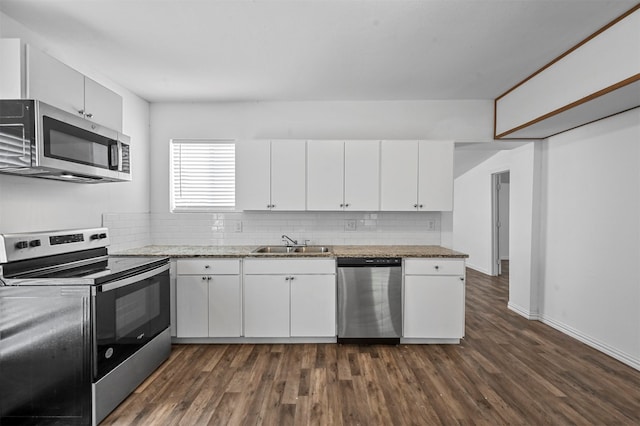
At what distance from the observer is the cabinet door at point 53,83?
1.92 m

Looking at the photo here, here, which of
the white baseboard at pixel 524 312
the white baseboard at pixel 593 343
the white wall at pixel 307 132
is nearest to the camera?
the white baseboard at pixel 593 343

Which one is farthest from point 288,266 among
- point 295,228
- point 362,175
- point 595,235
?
point 595,235

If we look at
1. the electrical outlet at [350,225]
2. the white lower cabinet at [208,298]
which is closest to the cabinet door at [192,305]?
the white lower cabinet at [208,298]

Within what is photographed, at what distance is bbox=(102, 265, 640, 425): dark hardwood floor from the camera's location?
83.7 inches

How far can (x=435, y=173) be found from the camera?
3490 mm

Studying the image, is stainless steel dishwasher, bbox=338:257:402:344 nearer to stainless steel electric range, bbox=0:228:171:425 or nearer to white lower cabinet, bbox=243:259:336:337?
white lower cabinet, bbox=243:259:336:337

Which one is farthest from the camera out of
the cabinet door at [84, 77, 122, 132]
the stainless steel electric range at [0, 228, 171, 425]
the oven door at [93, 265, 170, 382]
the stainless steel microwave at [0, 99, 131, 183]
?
the cabinet door at [84, 77, 122, 132]

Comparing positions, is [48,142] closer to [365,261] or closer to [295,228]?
[295,228]

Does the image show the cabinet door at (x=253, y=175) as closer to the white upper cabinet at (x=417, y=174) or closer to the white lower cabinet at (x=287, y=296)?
the white lower cabinet at (x=287, y=296)

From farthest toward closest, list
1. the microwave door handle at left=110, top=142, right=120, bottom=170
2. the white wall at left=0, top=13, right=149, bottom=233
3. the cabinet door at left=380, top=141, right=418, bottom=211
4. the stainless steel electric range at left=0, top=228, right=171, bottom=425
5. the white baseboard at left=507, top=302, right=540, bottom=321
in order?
the white baseboard at left=507, top=302, right=540, bottom=321 → the cabinet door at left=380, top=141, right=418, bottom=211 → the microwave door handle at left=110, top=142, right=120, bottom=170 → the white wall at left=0, top=13, right=149, bottom=233 → the stainless steel electric range at left=0, top=228, right=171, bottom=425

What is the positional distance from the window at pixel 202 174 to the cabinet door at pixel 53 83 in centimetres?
161

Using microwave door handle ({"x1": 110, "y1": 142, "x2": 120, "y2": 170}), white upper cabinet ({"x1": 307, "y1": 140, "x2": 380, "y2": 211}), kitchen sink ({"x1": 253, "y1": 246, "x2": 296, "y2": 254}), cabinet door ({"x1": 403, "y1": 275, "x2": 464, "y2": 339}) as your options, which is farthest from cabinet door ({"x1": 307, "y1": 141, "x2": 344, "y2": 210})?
microwave door handle ({"x1": 110, "y1": 142, "x2": 120, "y2": 170})

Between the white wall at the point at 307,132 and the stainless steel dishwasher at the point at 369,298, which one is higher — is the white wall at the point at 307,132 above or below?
above

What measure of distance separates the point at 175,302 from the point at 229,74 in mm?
2227
